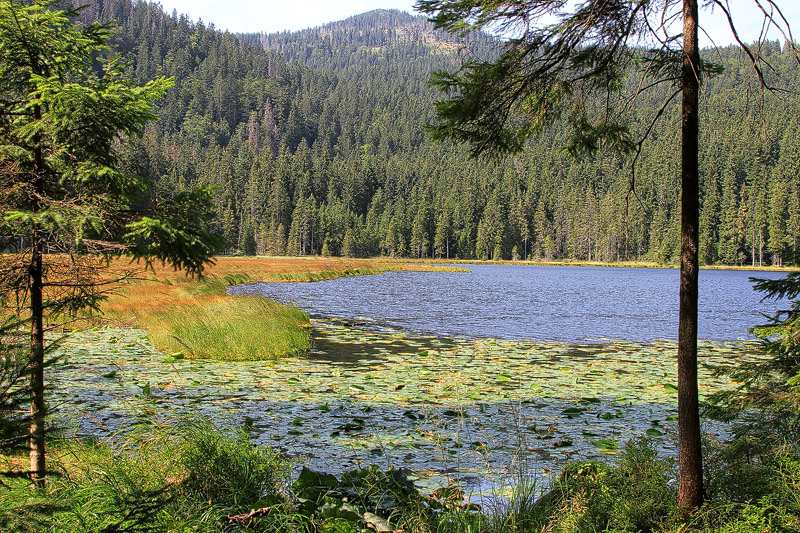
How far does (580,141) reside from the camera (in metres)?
6.47

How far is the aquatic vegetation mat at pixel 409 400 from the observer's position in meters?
7.02

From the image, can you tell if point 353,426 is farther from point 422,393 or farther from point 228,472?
point 228,472

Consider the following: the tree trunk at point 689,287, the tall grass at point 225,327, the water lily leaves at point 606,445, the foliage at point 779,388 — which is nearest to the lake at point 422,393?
the water lily leaves at point 606,445

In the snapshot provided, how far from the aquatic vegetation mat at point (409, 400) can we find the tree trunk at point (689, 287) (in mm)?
1646

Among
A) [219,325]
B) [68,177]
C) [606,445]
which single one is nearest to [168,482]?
[68,177]

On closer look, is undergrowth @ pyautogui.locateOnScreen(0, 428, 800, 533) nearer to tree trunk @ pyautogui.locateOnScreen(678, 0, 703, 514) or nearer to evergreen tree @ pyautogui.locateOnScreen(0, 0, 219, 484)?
tree trunk @ pyautogui.locateOnScreen(678, 0, 703, 514)

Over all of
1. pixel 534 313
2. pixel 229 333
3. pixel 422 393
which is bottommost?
pixel 534 313

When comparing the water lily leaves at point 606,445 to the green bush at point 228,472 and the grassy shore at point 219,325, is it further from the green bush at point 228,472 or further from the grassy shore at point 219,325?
the grassy shore at point 219,325

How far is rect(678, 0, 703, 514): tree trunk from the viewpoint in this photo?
479cm

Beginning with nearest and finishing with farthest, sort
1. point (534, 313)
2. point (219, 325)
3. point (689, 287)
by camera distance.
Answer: point (689, 287) < point (219, 325) < point (534, 313)

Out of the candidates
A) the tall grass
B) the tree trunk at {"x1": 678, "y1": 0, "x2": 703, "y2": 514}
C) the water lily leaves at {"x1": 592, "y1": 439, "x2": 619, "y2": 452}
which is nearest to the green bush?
the tree trunk at {"x1": 678, "y1": 0, "x2": 703, "y2": 514}

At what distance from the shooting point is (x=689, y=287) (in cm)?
479

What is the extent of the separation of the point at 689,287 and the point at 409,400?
18.9 ft

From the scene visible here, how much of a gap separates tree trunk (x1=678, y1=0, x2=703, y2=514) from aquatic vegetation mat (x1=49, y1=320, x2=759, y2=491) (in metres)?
1.65
